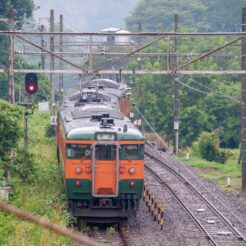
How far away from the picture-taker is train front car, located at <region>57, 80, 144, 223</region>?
51.5 feet

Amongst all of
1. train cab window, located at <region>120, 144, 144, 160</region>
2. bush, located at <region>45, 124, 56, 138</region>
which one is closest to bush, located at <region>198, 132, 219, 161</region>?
bush, located at <region>45, 124, 56, 138</region>

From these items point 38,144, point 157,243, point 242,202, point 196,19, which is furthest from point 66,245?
point 196,19

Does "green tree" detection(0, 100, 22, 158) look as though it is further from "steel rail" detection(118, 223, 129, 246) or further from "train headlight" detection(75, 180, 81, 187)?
"steel rail" detection(118, 223, 129, 246)

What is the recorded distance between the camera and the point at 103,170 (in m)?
15.7

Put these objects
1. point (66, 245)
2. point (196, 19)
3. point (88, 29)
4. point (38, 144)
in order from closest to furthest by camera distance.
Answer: point (66, 245)
point (38, 144)
point (196, 19)
point (88, 29)

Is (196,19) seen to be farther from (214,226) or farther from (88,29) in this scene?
(214,226)

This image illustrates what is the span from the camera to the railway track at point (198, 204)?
51.9ft

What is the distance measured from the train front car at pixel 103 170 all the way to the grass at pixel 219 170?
806 centimetres

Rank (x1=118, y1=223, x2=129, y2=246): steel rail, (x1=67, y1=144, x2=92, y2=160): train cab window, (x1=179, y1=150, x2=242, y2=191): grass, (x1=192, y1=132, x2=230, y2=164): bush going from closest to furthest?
1. (x1=118, y1=223, x2=129, y2=246): steel rail
2. (x1=67, y1=144, x2=92, y2=160): train cab window
3. (x1=179, y1=150, x2=242, y2=191): grass
4. (x1=192, y1=132, x2=230, y2=164): bush

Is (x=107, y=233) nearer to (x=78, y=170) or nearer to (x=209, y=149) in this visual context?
(x=78, y=170)

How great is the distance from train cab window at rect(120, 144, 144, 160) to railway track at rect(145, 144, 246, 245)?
2.05 m

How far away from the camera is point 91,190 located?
15.8 meters

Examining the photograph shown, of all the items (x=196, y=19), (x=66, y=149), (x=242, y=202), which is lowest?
(x=242, y=202)

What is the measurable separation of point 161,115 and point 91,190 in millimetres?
24261
